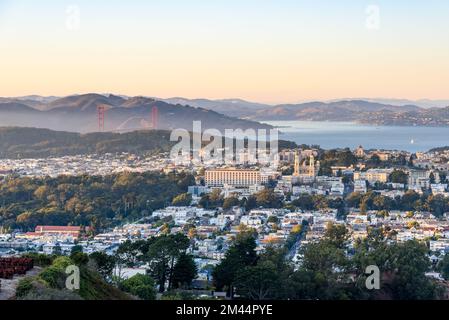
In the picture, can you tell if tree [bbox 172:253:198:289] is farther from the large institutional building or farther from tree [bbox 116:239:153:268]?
the large institutional building

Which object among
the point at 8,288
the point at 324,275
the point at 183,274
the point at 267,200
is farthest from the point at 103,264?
the point at 267,200

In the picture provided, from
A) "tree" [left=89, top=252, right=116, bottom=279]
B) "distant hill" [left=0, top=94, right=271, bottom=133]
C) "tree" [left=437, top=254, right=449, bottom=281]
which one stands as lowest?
"tree" [left=437, top=254, right=449, bottom=281]

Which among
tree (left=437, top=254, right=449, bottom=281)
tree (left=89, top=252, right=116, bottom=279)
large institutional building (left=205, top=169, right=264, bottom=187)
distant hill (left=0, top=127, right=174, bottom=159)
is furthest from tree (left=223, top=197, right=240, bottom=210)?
tree (left=89, top=252, right=116, bottom=279)

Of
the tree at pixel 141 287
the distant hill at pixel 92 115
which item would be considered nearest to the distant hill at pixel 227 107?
the distant hill at pixel 92 115

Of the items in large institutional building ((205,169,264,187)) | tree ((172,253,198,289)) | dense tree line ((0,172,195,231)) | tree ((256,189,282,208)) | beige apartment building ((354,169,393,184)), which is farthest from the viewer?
beige apartment building ((354,169,393,184))
